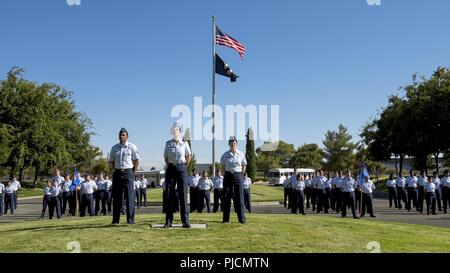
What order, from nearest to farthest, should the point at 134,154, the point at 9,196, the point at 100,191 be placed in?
the point at 134,154 < the point at 100,191 < the point at 9,196

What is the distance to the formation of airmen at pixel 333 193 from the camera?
63.0ft

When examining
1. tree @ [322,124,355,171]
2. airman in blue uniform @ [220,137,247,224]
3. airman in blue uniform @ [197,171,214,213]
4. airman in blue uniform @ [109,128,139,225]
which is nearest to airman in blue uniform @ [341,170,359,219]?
airman in blue uniform @ [197,171,214,213]

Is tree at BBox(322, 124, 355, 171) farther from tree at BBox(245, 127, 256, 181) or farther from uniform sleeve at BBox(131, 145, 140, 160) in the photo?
uniform sleeve at BBox(131, 145, 140, 160)

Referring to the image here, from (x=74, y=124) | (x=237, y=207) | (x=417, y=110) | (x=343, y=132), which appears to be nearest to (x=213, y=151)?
(x=237, y=207)

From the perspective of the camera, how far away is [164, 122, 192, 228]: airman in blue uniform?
9.28 metres

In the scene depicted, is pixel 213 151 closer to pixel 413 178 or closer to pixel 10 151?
pixel 413 178

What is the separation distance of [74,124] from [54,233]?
2311 inches

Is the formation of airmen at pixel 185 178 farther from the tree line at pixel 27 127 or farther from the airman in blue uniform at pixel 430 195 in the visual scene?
the tree line at pixel 27 127

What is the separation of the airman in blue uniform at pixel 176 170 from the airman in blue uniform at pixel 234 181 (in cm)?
117

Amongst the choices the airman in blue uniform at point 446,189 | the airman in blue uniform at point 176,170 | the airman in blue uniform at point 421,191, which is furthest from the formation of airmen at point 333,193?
the airman in blue uniform at point 176,170

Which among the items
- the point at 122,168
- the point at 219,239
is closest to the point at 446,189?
the point at 219,239

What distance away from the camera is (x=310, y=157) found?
97688 millimetres

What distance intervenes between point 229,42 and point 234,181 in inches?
659

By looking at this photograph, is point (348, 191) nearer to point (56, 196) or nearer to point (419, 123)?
point (56, 196)
